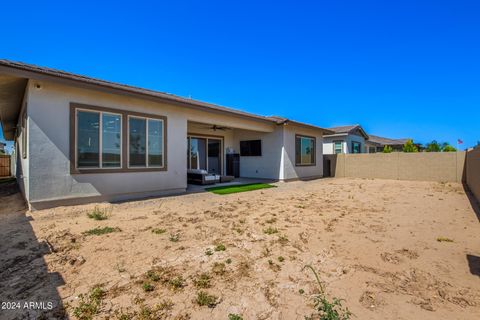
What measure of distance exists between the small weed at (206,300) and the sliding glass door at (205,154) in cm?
1080

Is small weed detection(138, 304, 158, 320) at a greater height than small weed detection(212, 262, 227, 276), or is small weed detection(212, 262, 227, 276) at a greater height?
small weed detection(138, 304, 158, 320)

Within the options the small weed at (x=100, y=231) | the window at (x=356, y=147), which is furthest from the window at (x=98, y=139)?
the window at (x=356, y=147)

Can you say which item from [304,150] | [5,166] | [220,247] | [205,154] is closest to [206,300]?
[220,247]

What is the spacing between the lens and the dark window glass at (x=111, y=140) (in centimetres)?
704

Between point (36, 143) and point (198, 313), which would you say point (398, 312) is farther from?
point (36, 143)

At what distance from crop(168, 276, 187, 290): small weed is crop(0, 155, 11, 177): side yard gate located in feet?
72.3

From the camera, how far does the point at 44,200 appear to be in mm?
6039

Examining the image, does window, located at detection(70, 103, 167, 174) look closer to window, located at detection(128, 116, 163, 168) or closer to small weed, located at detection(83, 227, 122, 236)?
window, located at detection(128, 116, 163, 168)

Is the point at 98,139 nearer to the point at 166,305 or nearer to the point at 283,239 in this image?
the point at 283,239

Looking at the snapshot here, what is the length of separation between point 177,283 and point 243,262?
96 centimetres

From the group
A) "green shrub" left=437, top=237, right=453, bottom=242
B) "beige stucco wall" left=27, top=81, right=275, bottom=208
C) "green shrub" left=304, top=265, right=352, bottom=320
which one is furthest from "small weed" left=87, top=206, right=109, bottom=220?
"green shrub" left=437, top=237, right=453, bottom=242

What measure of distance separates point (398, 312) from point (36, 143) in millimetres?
7592

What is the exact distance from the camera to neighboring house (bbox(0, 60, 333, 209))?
5.95m

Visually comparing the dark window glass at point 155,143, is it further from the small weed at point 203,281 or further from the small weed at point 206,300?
the small weed at point 206,300
